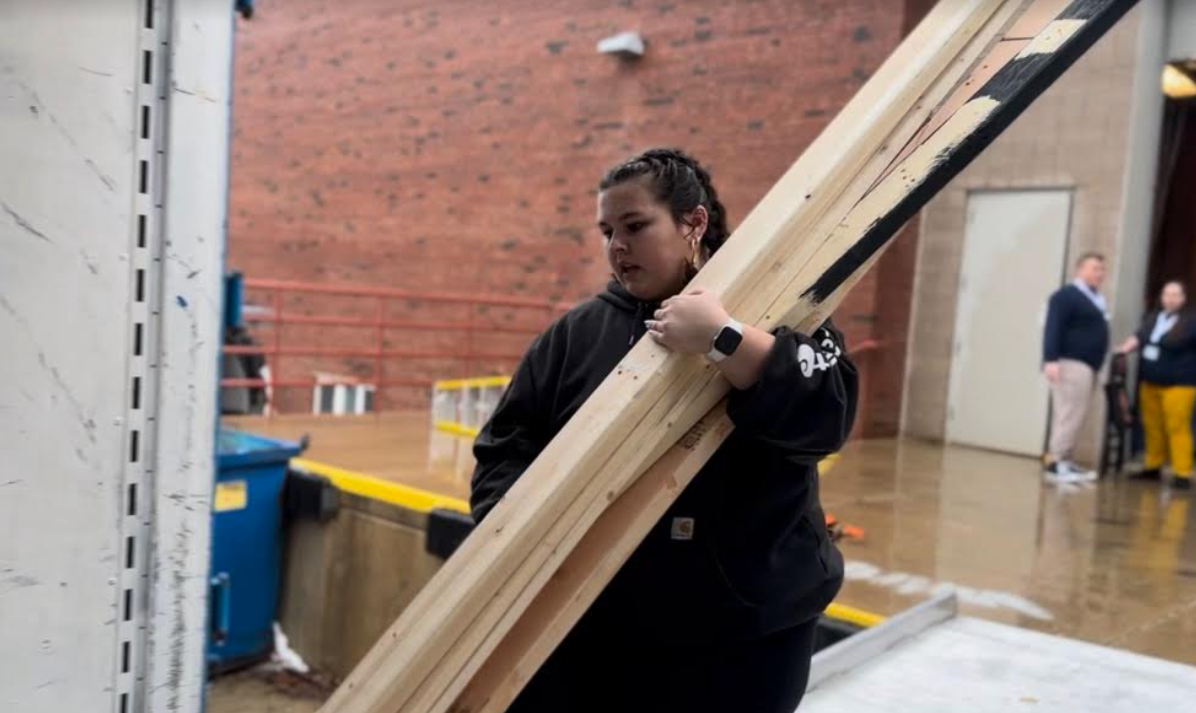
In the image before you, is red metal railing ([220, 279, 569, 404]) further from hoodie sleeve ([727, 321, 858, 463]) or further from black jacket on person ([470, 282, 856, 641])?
hoodie sleeve ([727, 321, 858, 463])

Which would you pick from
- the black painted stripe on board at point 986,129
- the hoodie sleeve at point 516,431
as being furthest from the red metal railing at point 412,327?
the black painted stripe on board at point 986,129

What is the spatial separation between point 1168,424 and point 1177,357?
51 cm

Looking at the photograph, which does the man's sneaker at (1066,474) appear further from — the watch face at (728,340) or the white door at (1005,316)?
the watch face at (728,340)

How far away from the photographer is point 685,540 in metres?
1.60

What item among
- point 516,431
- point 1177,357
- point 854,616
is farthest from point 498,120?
point 516,431

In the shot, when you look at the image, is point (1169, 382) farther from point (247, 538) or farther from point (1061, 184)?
point (247, 538)

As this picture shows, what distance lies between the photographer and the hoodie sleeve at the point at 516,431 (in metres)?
1.71

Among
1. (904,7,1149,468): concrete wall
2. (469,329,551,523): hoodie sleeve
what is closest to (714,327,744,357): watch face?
(469,329,551,523): hoodie sleeve

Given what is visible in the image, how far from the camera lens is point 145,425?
1.45 m

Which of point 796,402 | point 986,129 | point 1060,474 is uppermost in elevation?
point 986,129

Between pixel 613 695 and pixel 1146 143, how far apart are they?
8106 millimetres

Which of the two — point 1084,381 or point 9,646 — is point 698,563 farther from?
point 1084,381

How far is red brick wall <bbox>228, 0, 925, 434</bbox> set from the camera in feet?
31.6

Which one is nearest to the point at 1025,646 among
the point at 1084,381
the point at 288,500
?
the point at 288,500
